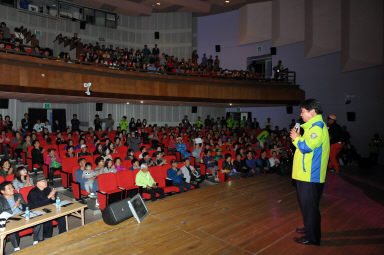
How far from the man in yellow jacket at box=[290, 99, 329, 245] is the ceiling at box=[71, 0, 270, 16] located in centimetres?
1658

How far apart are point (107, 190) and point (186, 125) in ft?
35.0

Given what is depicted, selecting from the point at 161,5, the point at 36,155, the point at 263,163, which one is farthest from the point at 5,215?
the point at 161,5

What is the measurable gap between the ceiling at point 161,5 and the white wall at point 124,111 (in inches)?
249

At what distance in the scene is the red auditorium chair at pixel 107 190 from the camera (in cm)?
543

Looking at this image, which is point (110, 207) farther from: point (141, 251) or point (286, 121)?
point (286, 121)

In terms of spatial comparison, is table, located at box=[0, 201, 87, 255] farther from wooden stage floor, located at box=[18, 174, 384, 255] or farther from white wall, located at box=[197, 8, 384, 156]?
white wall, located at box=[197, 8, 384, 156]

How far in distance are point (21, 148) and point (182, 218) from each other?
719cm

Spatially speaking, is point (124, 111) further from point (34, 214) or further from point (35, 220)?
point (35, 220)

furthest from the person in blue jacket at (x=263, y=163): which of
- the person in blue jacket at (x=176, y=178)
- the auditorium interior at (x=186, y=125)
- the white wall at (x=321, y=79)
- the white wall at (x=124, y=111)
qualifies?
the white wall at (x=124, y=111)

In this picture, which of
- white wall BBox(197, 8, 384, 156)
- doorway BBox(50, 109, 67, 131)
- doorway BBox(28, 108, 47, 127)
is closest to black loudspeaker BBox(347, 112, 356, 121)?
white wall BBox(197, 8, 384, 156)

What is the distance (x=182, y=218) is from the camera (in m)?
3.77

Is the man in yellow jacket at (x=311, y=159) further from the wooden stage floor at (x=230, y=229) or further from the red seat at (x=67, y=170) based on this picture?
the red seat at (x=67, y=170)

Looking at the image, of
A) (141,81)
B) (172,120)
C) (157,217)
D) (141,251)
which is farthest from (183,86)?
(141,251)

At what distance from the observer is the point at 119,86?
11.8 m
